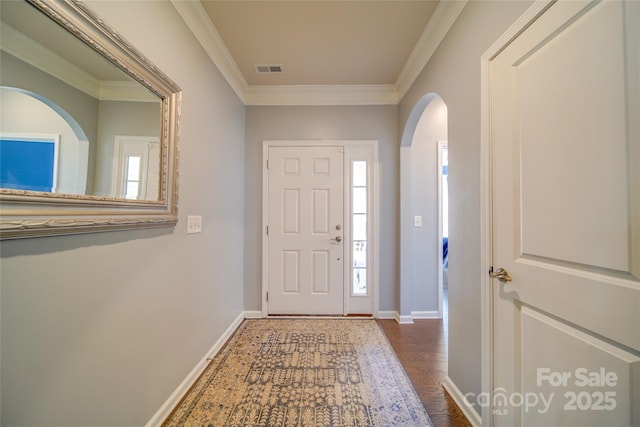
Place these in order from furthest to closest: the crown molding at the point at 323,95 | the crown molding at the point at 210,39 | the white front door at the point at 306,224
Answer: the white front door at the point at 306,224
the crown molding at the point at 323,95
the crown molding at the point at 210,39

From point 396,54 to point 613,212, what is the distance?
6.54 feet

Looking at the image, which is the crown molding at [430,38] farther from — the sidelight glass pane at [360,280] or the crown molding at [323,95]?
the sidelight glass pane at [360,280]

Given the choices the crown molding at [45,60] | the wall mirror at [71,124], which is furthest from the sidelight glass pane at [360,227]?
the crown molding at [45,60]

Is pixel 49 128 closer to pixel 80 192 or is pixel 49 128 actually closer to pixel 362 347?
pixel 80 192

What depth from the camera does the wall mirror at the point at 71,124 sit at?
2.28ft

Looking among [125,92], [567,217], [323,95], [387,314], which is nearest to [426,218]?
[387,314]

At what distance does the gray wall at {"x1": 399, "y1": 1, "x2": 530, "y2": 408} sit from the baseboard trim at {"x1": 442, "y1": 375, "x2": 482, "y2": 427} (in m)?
0.04

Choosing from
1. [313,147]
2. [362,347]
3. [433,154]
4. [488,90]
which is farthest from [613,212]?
[313,147]

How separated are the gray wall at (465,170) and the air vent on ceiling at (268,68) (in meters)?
1.44

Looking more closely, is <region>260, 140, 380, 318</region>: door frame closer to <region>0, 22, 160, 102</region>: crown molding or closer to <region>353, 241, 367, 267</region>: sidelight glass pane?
<region>353, 241, 367, 267</region>: sidelight glass pane

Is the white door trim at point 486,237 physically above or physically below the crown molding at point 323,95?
below

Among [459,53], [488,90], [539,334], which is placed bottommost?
[539,334]

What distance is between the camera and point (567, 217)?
0.86 metres

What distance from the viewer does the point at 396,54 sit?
2131 millimetres
